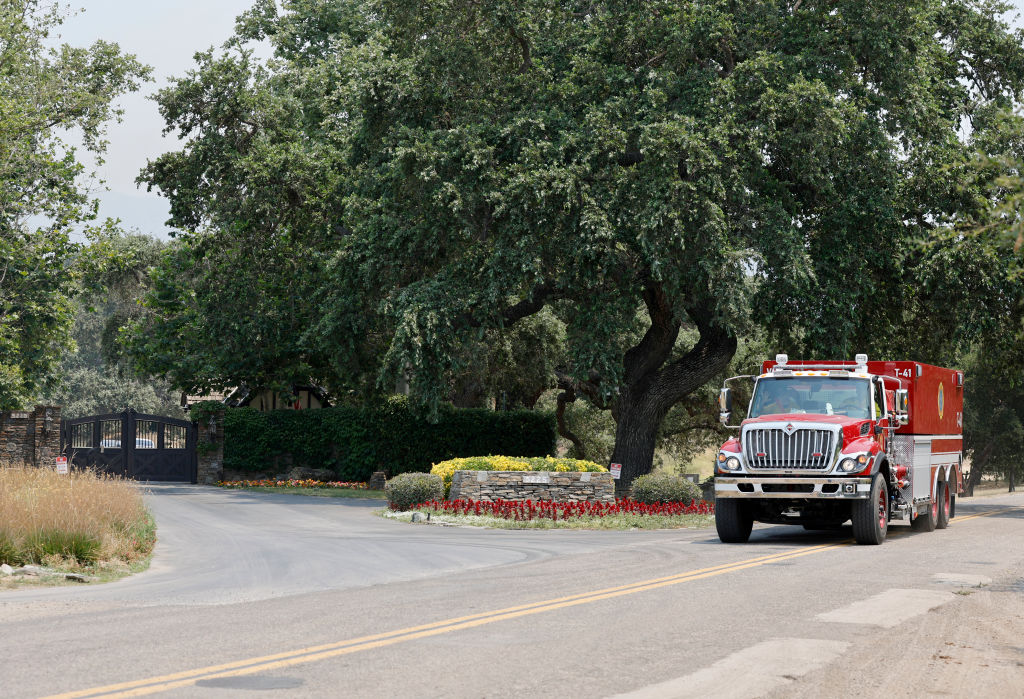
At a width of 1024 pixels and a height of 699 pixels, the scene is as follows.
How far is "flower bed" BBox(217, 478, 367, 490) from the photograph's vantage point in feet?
132

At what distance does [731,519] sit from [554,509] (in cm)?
609

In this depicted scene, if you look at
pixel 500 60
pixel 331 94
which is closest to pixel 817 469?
pixel 500 60

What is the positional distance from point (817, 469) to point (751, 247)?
12.1 metres

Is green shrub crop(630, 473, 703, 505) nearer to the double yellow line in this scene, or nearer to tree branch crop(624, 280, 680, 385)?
tree branch crop(624, 280, 680, 385)

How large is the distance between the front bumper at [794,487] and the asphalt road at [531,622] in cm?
87

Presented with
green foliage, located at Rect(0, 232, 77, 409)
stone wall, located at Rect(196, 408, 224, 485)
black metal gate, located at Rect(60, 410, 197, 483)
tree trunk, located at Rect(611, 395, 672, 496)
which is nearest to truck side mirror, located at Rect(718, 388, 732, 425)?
tree trunk, located at Rect(611, 395, 672, 496)

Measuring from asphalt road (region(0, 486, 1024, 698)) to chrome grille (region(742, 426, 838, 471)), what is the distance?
4.35 feet

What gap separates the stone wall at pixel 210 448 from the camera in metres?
43.3

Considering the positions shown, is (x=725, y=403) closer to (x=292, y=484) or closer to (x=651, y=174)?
(x=651, y=174)

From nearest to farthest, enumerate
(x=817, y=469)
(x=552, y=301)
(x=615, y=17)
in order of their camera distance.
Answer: (x=817, y=469)
(x=615, y=17)
(x=552, y=301)

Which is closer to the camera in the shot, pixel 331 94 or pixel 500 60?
pixel 500 60

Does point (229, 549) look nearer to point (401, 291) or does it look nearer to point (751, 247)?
point (401, 291)

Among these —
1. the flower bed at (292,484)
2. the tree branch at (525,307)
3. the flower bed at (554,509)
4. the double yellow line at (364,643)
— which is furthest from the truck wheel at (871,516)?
the flower bed at (292,484)

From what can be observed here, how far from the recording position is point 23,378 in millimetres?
38375
